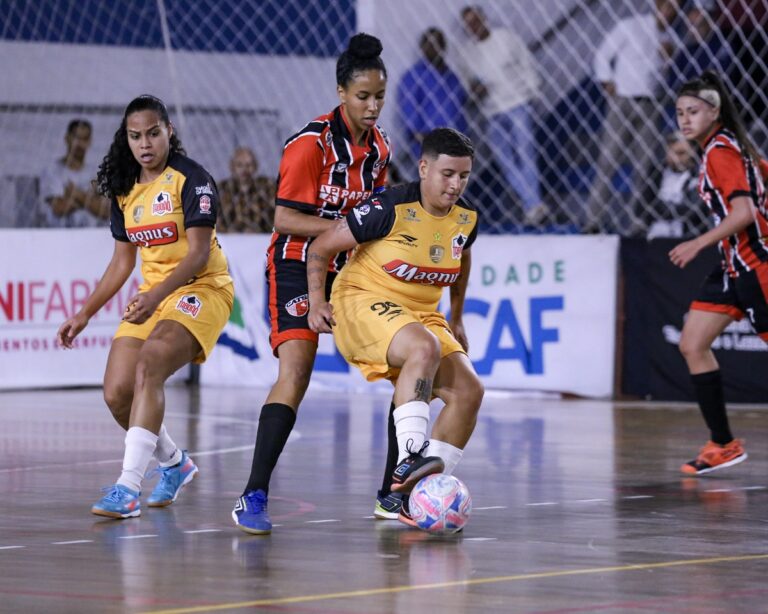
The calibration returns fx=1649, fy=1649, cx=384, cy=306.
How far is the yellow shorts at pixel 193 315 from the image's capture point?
24.9ft

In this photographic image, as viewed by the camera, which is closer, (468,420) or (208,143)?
(468,420)

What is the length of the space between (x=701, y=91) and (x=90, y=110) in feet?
30.4

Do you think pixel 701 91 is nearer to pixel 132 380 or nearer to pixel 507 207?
pixel 132 380

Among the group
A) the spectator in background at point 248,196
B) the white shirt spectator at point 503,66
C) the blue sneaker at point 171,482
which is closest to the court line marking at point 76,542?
the blue sneaker at point 171,482

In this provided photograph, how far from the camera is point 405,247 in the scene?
7.06 metres

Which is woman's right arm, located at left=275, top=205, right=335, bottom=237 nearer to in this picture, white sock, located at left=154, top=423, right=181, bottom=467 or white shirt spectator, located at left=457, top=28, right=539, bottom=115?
white sock, located at left=154, top=423, right=181, bottom=467

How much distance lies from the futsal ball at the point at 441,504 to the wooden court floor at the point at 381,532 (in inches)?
2.7

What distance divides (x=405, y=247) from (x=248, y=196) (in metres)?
8.85

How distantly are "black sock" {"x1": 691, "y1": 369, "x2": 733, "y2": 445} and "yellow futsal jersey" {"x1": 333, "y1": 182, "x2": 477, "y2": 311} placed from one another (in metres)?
2.78

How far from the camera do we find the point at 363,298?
711cm

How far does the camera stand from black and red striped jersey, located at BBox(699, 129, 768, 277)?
30.5ft

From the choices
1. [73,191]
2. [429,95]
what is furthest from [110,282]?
[73,191]

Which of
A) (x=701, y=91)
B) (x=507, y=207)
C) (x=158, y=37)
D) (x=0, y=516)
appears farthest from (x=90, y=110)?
(x=0, y=516)

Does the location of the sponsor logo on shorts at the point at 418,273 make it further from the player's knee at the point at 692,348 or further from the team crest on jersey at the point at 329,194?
the player's knee at the point at 692,348
